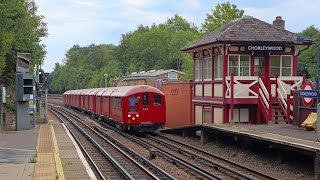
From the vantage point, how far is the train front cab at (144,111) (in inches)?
986

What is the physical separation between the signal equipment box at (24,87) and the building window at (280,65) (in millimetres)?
12535

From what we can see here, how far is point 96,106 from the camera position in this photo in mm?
37312

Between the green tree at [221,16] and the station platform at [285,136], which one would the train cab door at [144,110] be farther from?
the green tree at [221,16]

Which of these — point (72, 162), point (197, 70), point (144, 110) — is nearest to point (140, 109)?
point (144, 110)

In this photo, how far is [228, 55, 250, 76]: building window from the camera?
21281 mm

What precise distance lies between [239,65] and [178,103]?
792cm

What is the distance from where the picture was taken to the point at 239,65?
2127 centimetres

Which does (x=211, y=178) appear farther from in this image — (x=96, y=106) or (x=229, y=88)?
(x=96, y=106)

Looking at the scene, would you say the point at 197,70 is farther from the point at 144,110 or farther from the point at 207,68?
the point at 144,110

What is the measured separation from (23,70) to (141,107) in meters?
6.74

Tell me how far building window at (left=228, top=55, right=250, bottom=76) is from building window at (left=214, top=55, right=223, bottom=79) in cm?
→ 47

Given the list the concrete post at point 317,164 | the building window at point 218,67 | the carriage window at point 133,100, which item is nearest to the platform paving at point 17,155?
the carriage window at point 133,100

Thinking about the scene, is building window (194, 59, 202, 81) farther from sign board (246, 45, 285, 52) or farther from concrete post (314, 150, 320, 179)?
concrete post (314, 150, 320, 179)

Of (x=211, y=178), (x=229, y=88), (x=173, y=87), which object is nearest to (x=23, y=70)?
(x=173, y=87)
